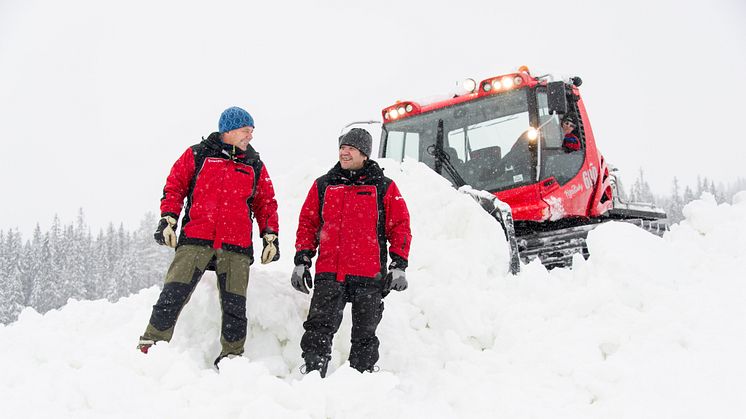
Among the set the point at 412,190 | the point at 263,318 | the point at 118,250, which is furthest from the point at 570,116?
the point at 118,250

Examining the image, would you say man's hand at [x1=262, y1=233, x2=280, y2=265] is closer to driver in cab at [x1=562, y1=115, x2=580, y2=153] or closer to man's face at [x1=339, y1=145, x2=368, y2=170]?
man's face at [x1=339, y1=145, x2=368, y2=170]

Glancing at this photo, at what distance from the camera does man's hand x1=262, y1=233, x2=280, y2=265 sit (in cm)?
362

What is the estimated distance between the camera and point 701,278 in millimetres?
4109

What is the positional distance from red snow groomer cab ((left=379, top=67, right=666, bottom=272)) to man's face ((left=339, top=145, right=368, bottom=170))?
2.60m

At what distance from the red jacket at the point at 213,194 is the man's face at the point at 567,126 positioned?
4.99 meters

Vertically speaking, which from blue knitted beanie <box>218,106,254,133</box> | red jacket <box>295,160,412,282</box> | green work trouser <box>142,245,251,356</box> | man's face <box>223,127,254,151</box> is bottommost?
green work trouser <box>142,245,251,356</box>

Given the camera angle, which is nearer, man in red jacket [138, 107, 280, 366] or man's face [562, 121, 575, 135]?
man in red jacket [138, 107, 280, 366]

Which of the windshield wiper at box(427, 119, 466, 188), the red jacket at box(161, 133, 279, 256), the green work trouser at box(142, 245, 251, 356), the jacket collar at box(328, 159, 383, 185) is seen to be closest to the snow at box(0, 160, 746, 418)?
the green work trouser at box(142, 245, 251, 356)

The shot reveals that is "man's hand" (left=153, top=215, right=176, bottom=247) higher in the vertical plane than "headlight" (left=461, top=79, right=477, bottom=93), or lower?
lower

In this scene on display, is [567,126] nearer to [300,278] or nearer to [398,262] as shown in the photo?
[398,262]

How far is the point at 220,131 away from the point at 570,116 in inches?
212

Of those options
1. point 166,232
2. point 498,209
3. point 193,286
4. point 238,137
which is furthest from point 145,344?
point 498,209

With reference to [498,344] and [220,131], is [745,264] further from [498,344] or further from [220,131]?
[220,131]

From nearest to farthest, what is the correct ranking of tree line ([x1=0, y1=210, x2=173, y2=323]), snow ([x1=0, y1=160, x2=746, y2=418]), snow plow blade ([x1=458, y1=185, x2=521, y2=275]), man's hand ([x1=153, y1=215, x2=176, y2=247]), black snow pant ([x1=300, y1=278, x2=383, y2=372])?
1. snow ([x1=0, y1=160, x2=746, y2=418])
2. man's hand ([x1=153, y1=215, x2=176, y2=247])
3. black snow pant ([x1=300, y1=278, x2=383, y2=372])
4. snow plow blade ([x1=458, y1=185, x2=521, y2=275])
5. tree line ([x1=0, y1=210, x2=173, y2=323])
